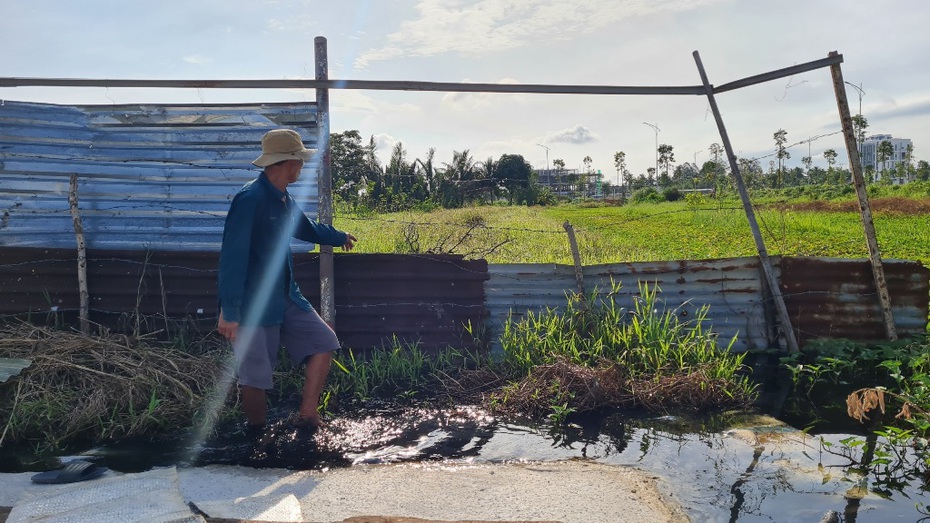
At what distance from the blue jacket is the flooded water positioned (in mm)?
837

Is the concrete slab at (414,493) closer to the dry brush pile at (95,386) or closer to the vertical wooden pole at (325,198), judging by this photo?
the dry brush pile at (95,386)

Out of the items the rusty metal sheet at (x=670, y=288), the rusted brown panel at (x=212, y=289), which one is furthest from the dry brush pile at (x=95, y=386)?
the rusty metal sheet at (x=670, y=288)

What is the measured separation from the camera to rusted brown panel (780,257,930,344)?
6004 mm

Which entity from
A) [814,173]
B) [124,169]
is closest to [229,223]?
→ [124,169]

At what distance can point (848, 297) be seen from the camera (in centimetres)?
606

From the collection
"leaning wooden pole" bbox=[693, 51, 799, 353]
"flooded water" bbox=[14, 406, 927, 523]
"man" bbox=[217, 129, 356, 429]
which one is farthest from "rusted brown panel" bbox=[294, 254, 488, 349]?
"leaning wooden pole" bbox=[693, 51, 799, 353]

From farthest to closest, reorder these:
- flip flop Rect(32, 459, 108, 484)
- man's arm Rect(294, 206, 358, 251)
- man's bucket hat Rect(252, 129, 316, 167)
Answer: man's arm Rect(294, 206, 358, 251) → man's bucket hat Rect(252, 129, 316, 167) → flip flop Rect(32, 459, 108, 484)

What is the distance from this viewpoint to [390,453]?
4.16m

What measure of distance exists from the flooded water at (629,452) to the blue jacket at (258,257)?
2.75 ft

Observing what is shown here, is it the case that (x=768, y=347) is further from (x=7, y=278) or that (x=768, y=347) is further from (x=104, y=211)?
(x=7, y=278)

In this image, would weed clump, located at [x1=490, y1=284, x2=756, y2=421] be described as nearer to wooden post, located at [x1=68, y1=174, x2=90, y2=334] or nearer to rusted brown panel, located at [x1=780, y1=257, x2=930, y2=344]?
rusted brown panel, located at [x1=780, y1=257, x2=930, y2=344]

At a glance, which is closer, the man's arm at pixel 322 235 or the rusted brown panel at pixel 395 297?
the man's arm at pixel 322 235

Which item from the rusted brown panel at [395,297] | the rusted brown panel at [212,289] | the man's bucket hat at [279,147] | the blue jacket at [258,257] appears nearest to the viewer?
A: the blue jacket at [258,257]

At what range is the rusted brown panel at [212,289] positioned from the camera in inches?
234
